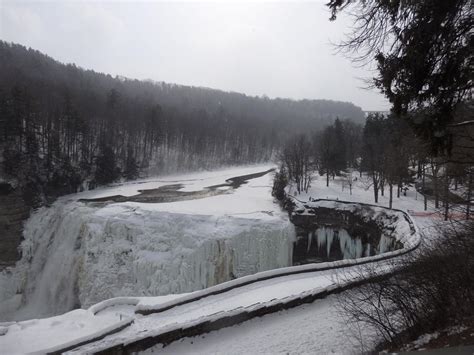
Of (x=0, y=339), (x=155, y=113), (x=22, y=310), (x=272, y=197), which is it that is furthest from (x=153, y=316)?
(x=155, y=113)

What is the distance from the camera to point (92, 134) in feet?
153

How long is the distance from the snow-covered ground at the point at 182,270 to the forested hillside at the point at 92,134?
6443 millimetres

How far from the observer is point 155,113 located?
56312 mm

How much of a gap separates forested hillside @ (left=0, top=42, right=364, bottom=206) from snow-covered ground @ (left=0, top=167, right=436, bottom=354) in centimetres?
644

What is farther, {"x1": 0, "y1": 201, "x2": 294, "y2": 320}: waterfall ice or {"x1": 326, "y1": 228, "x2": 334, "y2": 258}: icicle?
{"x1": 326, "y1": 228, "x2": 334, "y2": 258}: icicle

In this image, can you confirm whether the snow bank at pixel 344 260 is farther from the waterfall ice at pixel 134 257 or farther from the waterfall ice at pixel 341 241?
the waterfall ice at pixel 134 257

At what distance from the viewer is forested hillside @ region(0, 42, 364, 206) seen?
115 ft

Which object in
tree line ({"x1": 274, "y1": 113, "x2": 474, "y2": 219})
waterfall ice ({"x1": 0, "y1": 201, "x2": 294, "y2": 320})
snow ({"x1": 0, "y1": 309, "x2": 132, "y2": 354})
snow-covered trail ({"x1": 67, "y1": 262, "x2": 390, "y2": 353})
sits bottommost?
waterfall ice ({"x1": 0, "y1": 201, "x2": 294, "y2": 320})

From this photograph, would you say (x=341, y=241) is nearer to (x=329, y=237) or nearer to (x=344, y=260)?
(x=329, y=237)

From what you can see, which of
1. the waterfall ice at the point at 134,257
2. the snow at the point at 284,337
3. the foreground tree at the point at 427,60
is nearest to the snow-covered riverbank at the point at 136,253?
the waterfall ice at the point at 134,257

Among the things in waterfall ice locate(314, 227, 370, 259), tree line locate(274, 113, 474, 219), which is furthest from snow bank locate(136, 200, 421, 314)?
tree line locate(274, 113, 474, 219)

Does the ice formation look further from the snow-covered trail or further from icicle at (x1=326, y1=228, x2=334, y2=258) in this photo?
the snow-covered trail

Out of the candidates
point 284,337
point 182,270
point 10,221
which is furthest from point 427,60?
point 10,221

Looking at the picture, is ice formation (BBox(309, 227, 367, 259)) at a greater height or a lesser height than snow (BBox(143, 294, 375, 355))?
lesser
